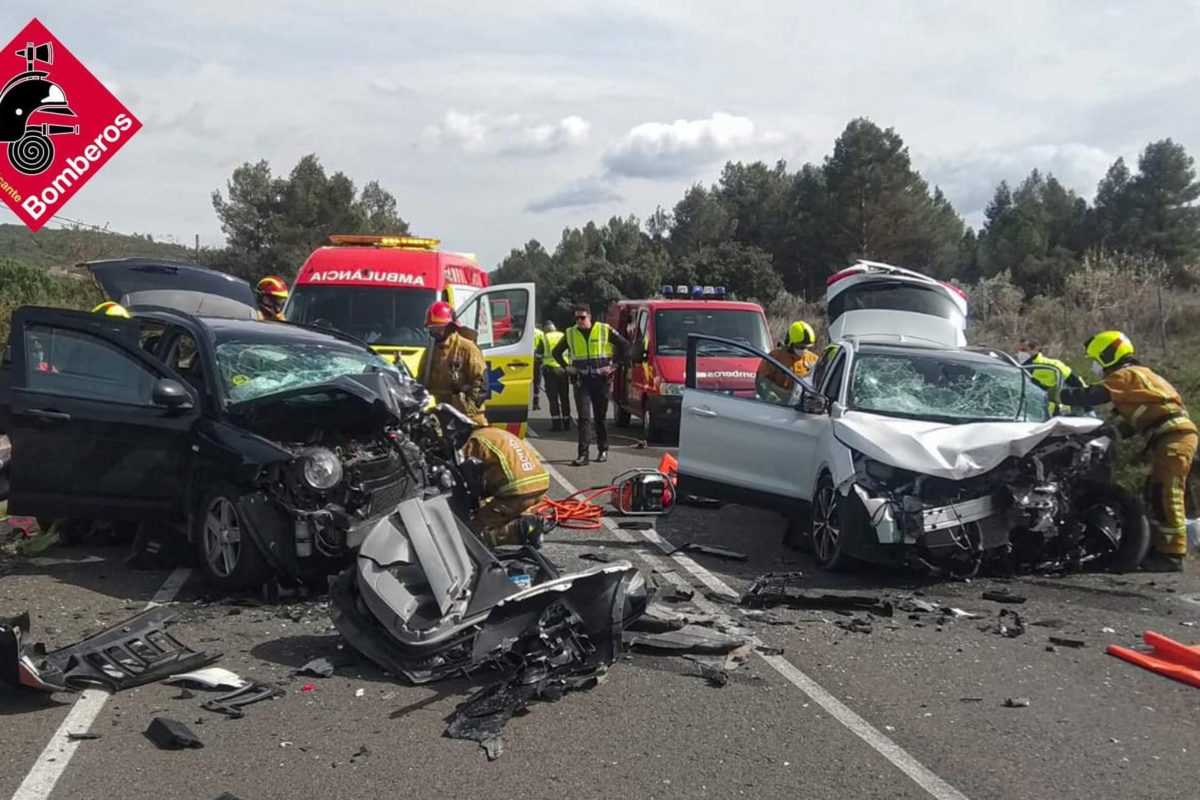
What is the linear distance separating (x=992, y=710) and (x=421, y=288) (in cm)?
909

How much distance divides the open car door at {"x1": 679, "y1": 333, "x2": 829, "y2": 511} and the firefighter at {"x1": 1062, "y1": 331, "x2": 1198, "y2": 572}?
2.16 meters

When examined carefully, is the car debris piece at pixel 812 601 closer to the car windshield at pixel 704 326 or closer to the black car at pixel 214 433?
the black car at pixel 214 433

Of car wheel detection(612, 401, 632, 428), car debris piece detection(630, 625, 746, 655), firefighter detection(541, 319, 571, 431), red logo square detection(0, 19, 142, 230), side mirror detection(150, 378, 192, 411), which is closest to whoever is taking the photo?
car debris piece detection(630, 625, 746, 655)

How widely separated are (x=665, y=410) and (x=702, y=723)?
10842 mm

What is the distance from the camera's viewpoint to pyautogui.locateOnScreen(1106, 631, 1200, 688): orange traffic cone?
571 cm

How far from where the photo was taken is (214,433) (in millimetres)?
7098

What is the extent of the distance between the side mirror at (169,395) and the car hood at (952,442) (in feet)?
14.6

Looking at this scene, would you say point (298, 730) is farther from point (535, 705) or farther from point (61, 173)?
point (61, 173)

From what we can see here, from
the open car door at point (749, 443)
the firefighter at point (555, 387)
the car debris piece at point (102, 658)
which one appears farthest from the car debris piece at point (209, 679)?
the firefighter at point (555, 387)

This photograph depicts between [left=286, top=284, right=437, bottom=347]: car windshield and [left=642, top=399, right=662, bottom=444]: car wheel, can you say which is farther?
[left=642, top=399, right=662, bottom=444]: car wheel

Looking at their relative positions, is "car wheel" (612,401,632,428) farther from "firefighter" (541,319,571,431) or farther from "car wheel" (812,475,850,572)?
"car wheel" (812,475,850,572)

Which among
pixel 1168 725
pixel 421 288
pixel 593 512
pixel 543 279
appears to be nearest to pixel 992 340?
pixel 421 288

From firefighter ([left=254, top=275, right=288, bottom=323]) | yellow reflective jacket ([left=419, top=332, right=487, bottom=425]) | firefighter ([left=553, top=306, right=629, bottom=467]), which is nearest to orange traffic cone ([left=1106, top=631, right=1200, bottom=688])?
yellow reflective jacket ([left=419, top=332, right=487, bottom=425])

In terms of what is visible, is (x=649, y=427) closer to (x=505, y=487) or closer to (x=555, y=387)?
(x=555, y=387)
